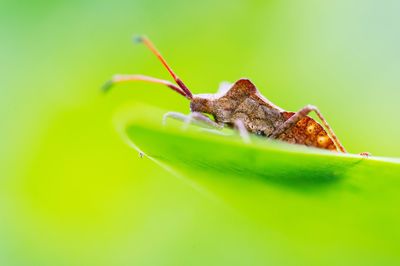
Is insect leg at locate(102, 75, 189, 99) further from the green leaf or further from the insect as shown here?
the green leaf

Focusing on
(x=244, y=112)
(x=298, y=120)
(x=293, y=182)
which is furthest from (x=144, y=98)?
(x=293, y=182)

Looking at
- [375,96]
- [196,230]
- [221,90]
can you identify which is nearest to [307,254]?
[196,230]

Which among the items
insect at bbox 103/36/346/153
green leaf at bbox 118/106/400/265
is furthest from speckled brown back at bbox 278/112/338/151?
green leaf at bbox 118/106/400/265

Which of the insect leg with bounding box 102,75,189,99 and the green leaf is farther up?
the insect leg with bounding box 102,75,189,99

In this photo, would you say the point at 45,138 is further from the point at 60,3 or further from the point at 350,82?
the point at 350,82

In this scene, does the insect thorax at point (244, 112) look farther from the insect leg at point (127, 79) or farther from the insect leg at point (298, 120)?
the insect leg at point (127, 79)

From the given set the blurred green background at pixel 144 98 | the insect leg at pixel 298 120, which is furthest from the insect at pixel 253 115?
the blurred green background at pixel 144 98
